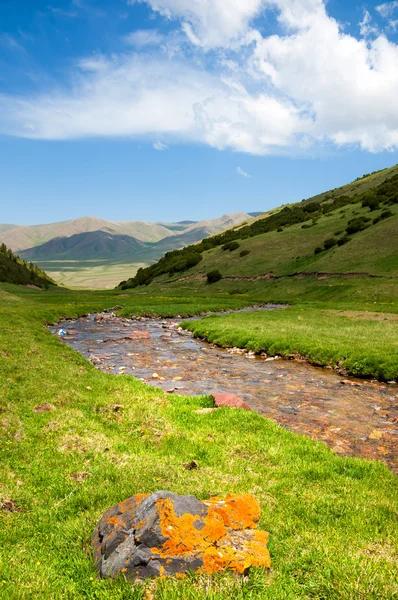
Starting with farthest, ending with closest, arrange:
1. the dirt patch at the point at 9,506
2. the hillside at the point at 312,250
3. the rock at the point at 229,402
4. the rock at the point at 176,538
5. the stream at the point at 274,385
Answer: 1. the hillside at the point at 312,250
2. the rock at the point at 229,402
3. the stream at the point at 274,385
4. the dirt patch at the point at 9,506
5. the rock at the point at 176,538

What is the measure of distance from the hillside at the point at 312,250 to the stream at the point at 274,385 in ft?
142

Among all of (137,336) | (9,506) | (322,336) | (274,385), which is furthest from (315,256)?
(9,506)

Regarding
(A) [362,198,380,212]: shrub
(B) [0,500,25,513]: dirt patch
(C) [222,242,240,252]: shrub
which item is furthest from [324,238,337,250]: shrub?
(B) [0,500,25,513]: dirt patch

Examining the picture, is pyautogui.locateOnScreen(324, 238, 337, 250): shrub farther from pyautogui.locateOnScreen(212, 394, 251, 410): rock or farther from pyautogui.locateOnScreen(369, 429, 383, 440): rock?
pyautogui.locateOnScreen(369, 429, 383, 440): rock

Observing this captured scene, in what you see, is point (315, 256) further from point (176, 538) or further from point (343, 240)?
point (176, 538)

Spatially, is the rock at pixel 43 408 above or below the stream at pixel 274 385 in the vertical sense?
above

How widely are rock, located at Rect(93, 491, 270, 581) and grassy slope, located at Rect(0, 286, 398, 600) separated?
21cm

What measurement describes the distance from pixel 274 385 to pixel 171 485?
11550 mm

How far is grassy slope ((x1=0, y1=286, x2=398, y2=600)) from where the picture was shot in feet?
18.5

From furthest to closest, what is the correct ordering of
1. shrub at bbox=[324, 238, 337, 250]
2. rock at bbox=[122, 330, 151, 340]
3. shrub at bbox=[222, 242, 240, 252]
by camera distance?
1. shrub at bbox=[222, 242, 240, 252]
2. shrub at bbox=[324, 238, 337, 250]
3. rock at bbox=[122, 330, 151, 340]

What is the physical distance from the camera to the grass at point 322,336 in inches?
871

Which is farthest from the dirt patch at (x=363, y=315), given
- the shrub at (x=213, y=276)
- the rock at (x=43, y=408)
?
the shrub at (x=213, y=276)

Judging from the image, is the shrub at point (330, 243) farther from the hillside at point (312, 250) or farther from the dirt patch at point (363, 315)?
the dirt patch at point (363, 315)

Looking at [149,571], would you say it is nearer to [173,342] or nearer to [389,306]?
[173,342]
